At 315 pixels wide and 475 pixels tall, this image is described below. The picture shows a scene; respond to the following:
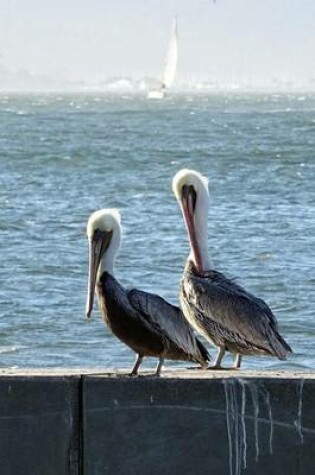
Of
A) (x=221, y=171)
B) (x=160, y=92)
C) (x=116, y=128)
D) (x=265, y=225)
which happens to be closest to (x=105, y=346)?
(x=265, y=225)

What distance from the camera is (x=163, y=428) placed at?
223 inches

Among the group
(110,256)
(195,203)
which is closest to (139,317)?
(110,256)

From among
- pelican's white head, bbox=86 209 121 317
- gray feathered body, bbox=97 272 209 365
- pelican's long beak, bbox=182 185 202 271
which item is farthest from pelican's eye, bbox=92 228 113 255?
pelican's long beak, bbox=182 185 202 271

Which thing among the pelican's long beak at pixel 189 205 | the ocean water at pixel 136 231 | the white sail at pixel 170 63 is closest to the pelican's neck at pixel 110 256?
the pelican's long beak at pixel 189 205

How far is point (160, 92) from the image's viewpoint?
153500 millimetres

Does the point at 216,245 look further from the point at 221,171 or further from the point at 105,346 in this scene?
the point at 221,171

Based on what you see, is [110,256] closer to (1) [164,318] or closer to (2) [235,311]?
(1) [164,318]

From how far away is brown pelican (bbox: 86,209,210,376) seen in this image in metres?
6.39

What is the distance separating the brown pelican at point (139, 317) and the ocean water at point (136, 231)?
5.01m

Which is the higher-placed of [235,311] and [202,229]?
[202,229]

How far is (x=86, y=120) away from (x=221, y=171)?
4235cm

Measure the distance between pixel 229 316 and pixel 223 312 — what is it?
1.5 inches

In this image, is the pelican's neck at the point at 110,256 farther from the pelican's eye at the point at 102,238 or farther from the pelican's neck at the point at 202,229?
the pelican's neck at the point at 202,229

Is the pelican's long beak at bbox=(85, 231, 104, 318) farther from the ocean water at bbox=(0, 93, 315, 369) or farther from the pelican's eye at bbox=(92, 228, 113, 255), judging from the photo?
the ocean water at bbox=(0, 93, 315, 369)
